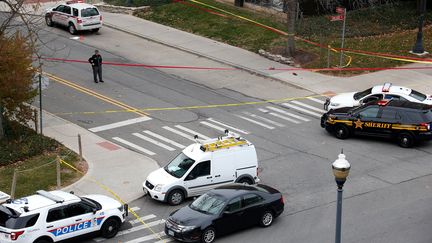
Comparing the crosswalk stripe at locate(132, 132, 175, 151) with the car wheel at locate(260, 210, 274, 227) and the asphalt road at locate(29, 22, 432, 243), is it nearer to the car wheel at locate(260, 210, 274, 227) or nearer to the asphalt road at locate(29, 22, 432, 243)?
the asphalt road at locate(29, 22, 432, 243)

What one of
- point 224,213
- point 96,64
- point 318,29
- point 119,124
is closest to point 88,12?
point 96,64

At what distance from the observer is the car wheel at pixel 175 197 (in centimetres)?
2236

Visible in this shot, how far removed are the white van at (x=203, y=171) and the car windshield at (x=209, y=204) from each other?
1.72 meters

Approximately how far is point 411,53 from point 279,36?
676 centimetres

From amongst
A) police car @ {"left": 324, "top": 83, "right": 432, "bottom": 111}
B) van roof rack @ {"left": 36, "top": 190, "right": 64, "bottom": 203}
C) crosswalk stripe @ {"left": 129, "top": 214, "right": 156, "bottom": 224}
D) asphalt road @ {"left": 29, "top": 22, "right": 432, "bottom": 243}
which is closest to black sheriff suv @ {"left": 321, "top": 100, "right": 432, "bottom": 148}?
asphalt road @ {"left": 29, "top": 22, "right": 432, "bottom": 243}

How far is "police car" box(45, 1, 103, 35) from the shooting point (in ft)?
138

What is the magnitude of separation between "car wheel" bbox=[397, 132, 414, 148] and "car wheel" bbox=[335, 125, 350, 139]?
1.86 meters

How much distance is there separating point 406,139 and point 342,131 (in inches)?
90.2

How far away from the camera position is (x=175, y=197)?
73.7ft

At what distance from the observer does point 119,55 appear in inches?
1555

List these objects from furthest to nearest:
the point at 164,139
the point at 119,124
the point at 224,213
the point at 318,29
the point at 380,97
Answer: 1. the point at 318,29
2. the point at 119,124
3. the point at 380,97
4. the point at 164,139
5. the point at 224,213

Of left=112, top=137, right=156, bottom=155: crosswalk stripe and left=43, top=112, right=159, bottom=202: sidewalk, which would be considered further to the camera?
left=112, top=137, right=156, bottom=155: crosswalk stripe

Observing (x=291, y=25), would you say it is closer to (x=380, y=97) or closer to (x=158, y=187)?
(x=380, y=97)

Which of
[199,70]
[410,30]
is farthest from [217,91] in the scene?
[410,30]
